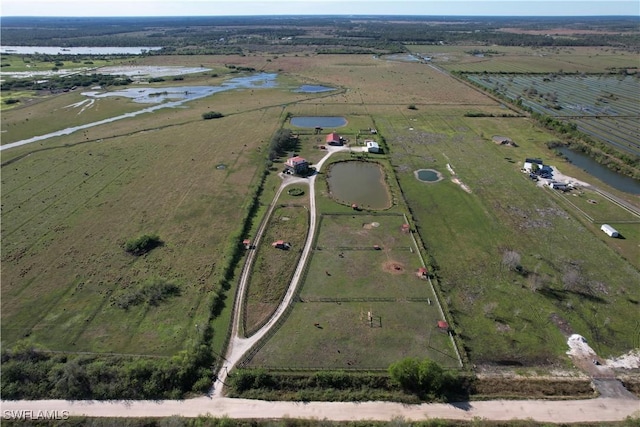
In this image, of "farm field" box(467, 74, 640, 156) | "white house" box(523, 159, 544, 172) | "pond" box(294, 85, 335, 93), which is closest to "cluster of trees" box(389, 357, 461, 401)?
"white house" box(523, 159, 544, 172)

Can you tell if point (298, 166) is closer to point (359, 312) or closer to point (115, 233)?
point (115, 233)

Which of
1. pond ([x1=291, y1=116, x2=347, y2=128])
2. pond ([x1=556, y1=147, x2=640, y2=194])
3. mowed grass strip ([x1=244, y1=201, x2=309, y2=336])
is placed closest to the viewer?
mowed grass strip ([x1=244, y1=201, x2=309, y2=336])

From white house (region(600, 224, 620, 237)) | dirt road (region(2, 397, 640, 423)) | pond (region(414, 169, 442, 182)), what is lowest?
dirt road (region(2, 397, 640, 423))

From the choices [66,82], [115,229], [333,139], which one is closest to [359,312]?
[115,229]

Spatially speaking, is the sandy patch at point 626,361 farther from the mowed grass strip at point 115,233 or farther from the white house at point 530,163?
the white house at point 530,163

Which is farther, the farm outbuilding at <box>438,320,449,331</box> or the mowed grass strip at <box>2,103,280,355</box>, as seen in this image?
the mowed grass strip at <box>2,103,280,355</box>

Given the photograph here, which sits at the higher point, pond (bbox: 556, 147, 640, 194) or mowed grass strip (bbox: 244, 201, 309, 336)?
pond (bbox: 556, 147, 640, 194)

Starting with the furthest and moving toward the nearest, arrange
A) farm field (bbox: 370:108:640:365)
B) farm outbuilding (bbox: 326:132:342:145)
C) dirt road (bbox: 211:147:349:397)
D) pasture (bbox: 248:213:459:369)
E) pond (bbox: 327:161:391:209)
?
farm outbuilding (bbox: 326:132:342:145) → pond (bbox: 327:161:391:209) → farm field (bbox: 370:108:640:365) → pasture (bbox: 248:213:459:369) → dirt road (bbox: 211:147:349:397)

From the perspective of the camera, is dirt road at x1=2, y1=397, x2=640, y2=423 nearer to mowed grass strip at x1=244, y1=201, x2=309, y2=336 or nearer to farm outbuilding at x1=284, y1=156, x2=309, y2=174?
mowed grass strip at x1=244, y1=201, x2=309, y2=336
